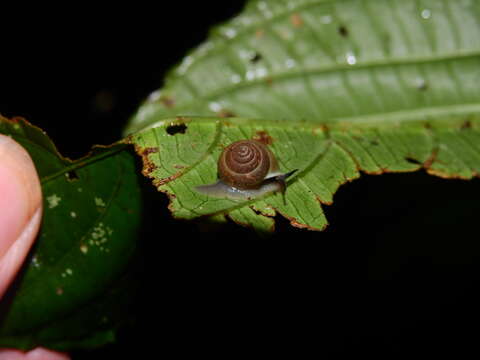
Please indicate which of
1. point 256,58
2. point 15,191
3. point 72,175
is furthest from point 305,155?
point 15,191

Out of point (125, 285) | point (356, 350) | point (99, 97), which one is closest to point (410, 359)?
point (356, 350)

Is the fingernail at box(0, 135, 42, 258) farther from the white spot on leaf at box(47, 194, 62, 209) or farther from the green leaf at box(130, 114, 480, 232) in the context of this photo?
the green leaf at box(130, 114, 480, 232)

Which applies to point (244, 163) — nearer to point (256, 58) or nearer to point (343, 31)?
point (256, 58)

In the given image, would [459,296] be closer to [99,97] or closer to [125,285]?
[125,285]

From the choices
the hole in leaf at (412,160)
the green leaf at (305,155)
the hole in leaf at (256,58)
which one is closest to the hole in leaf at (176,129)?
the green leaf at (305,155)

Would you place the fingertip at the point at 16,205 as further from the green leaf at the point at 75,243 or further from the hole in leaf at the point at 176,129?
the hole in leaf at the point at 176,129

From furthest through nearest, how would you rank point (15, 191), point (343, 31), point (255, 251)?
1. point (343, 31)
2. point (255, 251)
3. point (15, 191)
